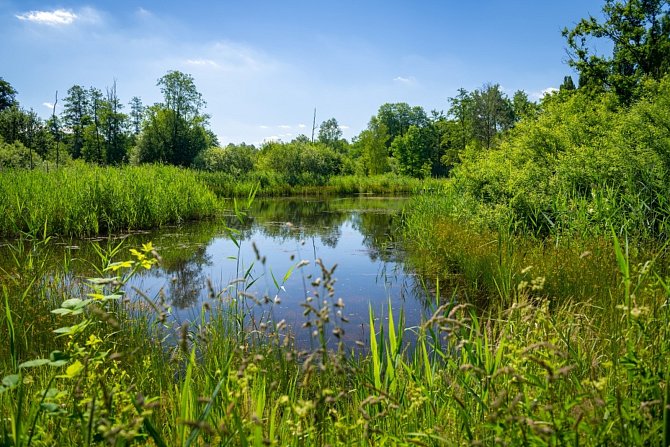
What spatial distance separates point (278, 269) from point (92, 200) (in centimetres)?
540

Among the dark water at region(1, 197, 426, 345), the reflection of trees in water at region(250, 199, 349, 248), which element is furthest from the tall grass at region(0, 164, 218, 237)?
the reflection of trees in water at region(250, 199, 349, 248)

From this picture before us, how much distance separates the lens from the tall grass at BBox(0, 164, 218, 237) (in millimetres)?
8516

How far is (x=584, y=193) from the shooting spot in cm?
662

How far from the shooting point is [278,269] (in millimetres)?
7367

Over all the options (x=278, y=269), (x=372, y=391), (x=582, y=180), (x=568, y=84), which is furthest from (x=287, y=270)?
(x=568, y=84)

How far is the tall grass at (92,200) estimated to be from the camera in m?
8.52

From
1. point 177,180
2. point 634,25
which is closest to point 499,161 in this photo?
point 177,180

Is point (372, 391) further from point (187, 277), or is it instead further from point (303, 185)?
point (303, 185)

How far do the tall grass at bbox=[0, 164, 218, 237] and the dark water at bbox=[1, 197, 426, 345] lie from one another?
2.33 ft

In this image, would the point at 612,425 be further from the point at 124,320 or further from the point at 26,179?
the point at 26,179

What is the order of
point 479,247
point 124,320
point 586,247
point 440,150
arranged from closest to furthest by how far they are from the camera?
point 124,320 → point 586,247 → point 479,247 → point 440,150

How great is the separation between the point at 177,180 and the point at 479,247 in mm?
10105

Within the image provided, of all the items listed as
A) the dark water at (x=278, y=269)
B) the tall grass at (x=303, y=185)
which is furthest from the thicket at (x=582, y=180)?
the tall grass at (x=303, y=185)

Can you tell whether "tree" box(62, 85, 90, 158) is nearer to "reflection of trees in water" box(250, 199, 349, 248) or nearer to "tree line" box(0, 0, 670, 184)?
"tree line" box(0, 0, 670, 184)
